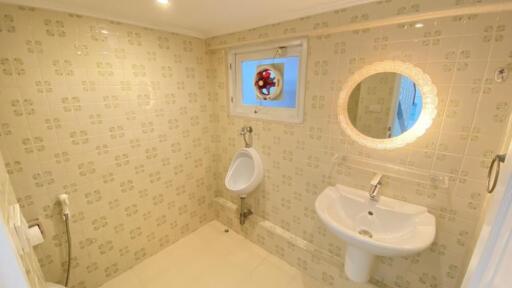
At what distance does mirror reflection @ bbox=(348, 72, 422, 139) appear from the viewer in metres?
1.21

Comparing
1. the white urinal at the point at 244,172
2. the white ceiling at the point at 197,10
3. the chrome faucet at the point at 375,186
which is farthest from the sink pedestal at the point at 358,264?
the white ceiling at the point at 197,10

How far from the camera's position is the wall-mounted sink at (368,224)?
1.05m

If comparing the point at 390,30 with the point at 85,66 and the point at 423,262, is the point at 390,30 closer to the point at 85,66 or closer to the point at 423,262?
the point at 423,262

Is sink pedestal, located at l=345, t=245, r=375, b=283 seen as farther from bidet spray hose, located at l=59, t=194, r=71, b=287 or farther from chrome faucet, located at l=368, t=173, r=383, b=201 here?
bidet spray hose, located at l=59, t=194, r=71, b=287

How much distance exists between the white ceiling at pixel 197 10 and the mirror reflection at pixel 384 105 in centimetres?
48

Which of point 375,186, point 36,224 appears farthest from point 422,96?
point 36,224

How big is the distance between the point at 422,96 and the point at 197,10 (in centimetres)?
146

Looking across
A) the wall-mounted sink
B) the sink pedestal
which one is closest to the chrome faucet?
the wall-mounted sink

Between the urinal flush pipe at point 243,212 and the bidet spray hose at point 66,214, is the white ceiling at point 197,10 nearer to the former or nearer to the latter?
the bidet spray hose at point 66,214

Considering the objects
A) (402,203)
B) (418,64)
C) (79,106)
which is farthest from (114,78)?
(402,203)

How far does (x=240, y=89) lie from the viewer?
2.01 metres

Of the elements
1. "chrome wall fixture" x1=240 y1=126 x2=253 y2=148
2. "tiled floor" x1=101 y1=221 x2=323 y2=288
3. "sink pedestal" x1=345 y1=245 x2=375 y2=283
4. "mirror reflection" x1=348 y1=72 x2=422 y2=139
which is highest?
"mirror reflection" x1=348 y1=72 x2=422 y2=139

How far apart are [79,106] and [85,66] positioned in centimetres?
27

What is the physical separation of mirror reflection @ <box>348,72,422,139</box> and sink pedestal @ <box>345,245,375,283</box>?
73 cm
